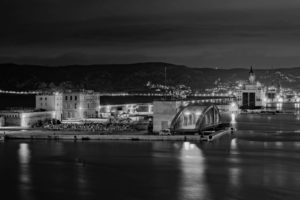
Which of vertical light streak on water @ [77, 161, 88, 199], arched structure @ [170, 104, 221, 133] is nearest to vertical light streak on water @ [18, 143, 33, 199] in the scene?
vertical light streak on water @ [77, 161, 88, 199]

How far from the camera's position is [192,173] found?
43.9 feet

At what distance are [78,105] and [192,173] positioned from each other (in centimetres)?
1413

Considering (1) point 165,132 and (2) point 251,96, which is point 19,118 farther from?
(2) point 251,96

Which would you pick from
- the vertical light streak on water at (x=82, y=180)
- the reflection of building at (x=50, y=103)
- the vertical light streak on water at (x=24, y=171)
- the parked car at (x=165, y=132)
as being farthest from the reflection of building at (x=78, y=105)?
the vertical light streak on water at (x=82, y=180)

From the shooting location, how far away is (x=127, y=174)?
43.4ft

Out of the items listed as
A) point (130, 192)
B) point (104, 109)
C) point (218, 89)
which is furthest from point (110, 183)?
point (218, 89)

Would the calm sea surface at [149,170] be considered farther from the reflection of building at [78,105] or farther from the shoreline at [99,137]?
the reflection of building at [78,105]

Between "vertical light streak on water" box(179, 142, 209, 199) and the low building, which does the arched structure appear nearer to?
"vertical light streak on water" box(179, 142, 209, 199)

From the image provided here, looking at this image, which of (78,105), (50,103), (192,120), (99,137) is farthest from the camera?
(78,105)

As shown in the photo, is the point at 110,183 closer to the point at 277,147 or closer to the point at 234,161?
the point at 234,161

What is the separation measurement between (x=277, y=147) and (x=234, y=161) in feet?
11.4

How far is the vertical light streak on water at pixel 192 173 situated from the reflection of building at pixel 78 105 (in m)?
9.55

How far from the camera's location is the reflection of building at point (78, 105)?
86.3 ft

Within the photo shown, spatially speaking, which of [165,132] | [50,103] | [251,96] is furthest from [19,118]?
[251,96]
